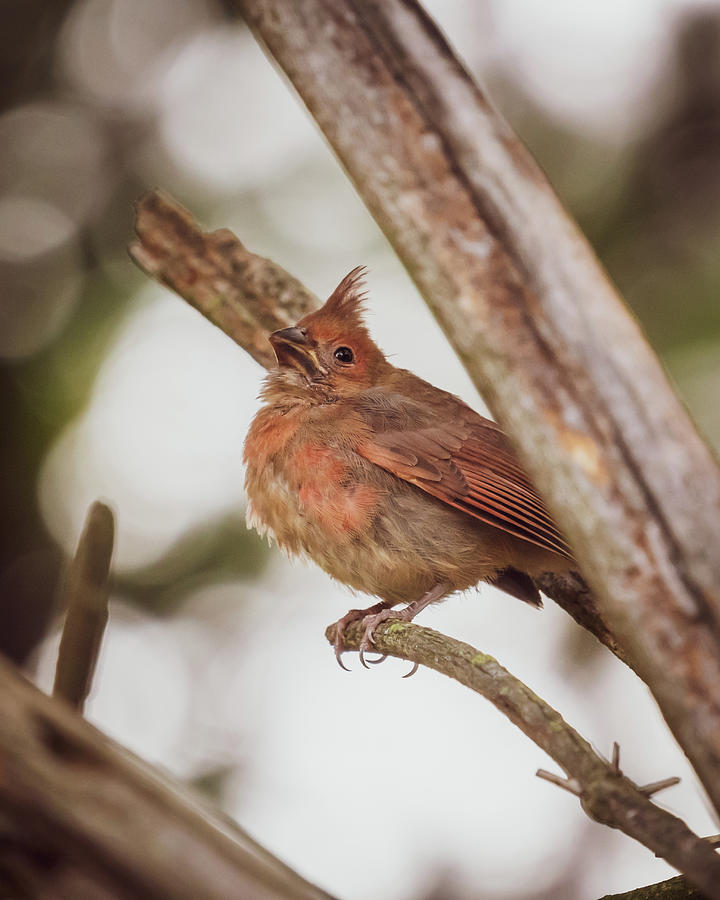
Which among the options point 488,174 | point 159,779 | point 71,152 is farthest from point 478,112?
point 71,152

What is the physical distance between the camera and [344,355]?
10.9 ft

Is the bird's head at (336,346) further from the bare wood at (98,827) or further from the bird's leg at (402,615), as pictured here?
the bare wood at (98,827)

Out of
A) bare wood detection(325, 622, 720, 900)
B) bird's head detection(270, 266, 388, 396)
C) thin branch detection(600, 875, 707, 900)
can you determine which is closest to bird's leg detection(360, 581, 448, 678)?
bare wood detection(325, 622, 720, 900)

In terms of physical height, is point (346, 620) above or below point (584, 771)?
above

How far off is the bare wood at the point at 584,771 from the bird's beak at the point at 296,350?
4.26 feet

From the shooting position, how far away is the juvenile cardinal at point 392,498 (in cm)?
283

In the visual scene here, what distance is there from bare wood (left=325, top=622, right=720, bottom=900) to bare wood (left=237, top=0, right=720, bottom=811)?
12 cm

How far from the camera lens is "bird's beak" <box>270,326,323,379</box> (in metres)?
3.07

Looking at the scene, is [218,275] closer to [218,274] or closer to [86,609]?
[218,274]

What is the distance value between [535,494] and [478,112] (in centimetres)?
168

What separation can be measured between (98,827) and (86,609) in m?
0.70

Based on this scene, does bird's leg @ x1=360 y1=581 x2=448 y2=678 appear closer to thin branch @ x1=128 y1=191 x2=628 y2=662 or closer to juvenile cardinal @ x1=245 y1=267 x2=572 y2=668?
juvenile cardinal @ x1=245 y1=267 x2=572 y2=668

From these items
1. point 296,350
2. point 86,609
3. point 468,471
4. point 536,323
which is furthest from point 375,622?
point 536,323

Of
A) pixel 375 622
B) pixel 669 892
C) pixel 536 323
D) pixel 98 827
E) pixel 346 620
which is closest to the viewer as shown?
pixel 98 827
